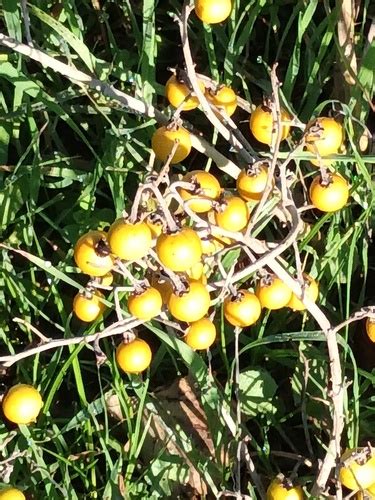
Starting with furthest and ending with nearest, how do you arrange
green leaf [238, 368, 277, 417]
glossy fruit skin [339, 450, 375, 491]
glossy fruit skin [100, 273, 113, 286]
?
1. green leaf [238, 368, 277, 417]
2. glossy fruit skin [100, 273, 113, 286]
3. glossy fruit skin [339, 450, 375, 491]

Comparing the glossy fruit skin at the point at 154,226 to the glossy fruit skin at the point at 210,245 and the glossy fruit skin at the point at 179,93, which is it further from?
the glossy fruit skin at the point at 179,93

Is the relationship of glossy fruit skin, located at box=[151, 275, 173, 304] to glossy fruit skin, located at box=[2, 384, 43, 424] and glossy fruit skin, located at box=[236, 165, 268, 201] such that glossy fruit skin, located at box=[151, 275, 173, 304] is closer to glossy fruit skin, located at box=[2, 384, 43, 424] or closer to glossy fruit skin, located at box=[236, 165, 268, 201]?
glossy fruit skin, located at box=[236, 165, 268, 201]

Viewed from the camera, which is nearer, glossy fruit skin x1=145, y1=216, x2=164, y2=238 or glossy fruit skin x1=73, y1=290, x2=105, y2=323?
glossy fruit skin x1=145, y1=216, x2=164, y2=238

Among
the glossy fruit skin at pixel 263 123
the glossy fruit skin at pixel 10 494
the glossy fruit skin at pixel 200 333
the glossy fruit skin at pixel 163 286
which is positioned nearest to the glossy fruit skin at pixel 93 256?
the glossy fruit skin at pixel 163 286

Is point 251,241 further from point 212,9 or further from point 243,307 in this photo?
point 212,9

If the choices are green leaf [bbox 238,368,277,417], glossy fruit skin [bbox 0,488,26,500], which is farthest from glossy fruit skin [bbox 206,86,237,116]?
glossy fruit skin [bbox 0,488,26,500]
